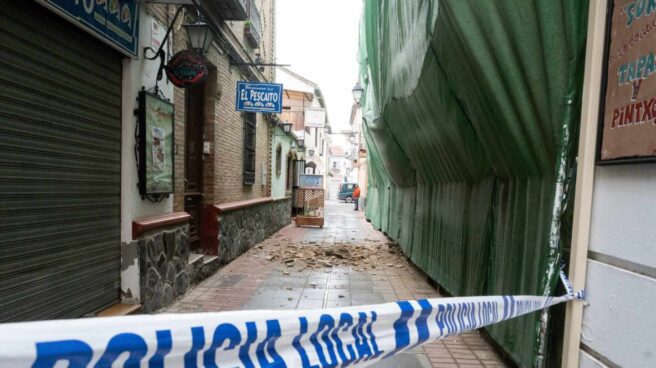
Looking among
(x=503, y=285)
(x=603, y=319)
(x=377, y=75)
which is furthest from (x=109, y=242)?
(x=377, y=75)

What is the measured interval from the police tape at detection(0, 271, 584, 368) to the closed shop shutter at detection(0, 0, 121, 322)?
85.3 inches

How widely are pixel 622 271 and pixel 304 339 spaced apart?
1558 millimetres

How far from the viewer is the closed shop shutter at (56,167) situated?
8.26 ft

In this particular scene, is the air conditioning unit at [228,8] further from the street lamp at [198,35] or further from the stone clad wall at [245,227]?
the stone clad wall at [245,227]

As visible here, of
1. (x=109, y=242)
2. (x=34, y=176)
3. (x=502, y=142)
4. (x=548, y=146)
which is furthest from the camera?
(x=109, y=242)

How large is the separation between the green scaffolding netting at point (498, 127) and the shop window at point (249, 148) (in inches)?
162

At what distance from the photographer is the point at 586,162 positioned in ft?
6.51

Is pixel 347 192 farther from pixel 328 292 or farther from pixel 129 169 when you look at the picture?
pixel 129 169

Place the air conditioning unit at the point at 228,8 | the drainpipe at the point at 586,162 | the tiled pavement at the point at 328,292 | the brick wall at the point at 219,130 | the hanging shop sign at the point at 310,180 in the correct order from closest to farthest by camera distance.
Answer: the drainpipe at the point at 586,162, the tiled pavement at the point at 328,292, the brick wall at the point at 219,130, the air conditioning unit at the point at 228,8, the hanging shop sign at the point at 310,180

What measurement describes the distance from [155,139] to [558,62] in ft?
12.6

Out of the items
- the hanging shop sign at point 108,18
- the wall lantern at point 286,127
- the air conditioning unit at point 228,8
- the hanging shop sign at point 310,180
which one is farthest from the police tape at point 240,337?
the hanging shop sign at point 310,180

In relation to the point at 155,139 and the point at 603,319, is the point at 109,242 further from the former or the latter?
the point at 603,319

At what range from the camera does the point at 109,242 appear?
362 cm

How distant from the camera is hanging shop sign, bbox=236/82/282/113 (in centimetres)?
712
